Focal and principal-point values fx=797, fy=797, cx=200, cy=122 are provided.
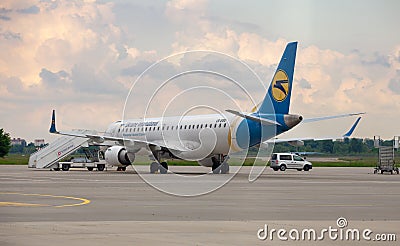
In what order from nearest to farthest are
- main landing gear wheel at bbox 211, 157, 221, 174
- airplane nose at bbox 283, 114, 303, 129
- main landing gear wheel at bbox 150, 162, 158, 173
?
airplane nose at bbox 283, 114, 303, 129 < main landing gear wheel at bbox 211, 157, 221, 174 < main landing gear wheel at bbox 150, 162, 158, 173

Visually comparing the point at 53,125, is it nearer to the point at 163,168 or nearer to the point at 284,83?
the point at 163,168

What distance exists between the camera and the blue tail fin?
161 ft

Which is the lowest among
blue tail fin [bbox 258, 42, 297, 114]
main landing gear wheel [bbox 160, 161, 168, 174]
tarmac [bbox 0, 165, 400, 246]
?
tarmac [bbox 0, 165, 400, 246]

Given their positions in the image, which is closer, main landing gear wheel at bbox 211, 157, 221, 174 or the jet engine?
main landing gear wheel at bbox 211, 157, 221, 174

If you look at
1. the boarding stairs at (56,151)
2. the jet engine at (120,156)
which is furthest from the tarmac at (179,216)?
the boarding stairs at (56,151)

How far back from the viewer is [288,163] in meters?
79.0

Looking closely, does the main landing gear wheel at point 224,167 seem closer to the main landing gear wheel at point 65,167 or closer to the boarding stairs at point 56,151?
the boarding stairs at point 56,151

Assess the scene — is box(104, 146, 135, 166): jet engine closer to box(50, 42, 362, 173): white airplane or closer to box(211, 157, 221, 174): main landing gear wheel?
box(50, 42, 362, 173): white airplane

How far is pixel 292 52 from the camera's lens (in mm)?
49250

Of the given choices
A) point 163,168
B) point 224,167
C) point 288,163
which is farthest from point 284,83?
point 288,163

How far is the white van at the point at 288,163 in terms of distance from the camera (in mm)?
78125

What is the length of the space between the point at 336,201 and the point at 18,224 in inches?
488

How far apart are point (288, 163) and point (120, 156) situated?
2431cm

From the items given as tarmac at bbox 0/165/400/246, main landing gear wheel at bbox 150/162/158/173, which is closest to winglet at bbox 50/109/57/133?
→ main landing gear wheel at bbox 150/162/158/173
